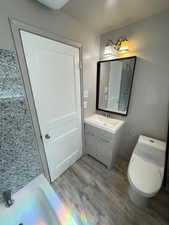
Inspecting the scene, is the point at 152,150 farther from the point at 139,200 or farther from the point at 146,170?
the point at 139,200

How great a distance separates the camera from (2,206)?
0.91 metres

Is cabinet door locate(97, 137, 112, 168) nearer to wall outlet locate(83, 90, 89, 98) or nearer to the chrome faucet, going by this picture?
wall outlet locate(83, 90, 89, 98)

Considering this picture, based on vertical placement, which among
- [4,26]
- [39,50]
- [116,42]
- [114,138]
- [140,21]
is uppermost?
[140,21]

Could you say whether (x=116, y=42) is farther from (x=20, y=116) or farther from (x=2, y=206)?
(x=2, y=206)

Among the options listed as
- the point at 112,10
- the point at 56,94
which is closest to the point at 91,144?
the point at 56,94

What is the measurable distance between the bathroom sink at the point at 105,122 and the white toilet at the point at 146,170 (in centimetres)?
42

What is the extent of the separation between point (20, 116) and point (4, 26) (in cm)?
77

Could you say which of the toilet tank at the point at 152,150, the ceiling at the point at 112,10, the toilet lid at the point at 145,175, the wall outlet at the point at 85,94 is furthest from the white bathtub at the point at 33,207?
the ceiling at the point at 112,10

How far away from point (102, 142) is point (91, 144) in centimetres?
29

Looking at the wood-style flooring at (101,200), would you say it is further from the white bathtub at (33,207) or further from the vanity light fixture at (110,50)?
the vanity light fixture at (110,50)

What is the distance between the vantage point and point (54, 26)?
1.13 metres

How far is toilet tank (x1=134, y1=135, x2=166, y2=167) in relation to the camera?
135 cm

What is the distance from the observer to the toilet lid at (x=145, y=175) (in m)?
1.08

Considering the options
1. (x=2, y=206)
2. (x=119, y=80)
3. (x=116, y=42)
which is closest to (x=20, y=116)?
(x=2, y=206)
